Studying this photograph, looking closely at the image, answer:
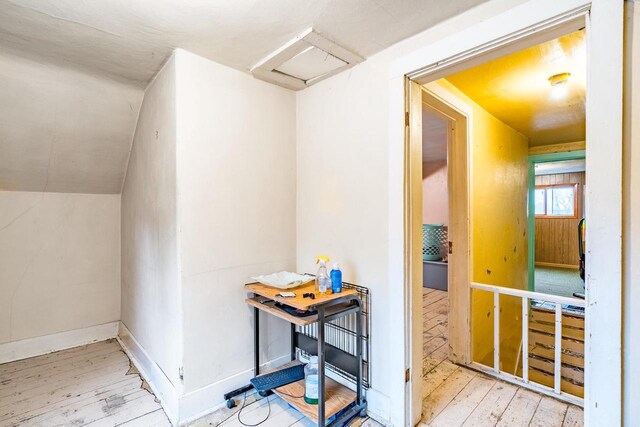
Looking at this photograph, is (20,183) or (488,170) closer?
(20,183)

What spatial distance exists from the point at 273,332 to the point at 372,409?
2.67 feet

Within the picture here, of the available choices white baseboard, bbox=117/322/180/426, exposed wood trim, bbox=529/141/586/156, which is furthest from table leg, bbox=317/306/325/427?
exposed wood trim, bbox=529/141/586/156

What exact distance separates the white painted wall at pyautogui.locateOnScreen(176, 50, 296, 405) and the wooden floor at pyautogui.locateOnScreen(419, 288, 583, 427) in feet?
3.56

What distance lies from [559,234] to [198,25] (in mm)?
8962

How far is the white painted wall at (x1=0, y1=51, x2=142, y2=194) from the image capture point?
1.89 meters

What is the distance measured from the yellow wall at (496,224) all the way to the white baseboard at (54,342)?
3.30 meters

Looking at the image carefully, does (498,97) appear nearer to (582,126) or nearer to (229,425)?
(582,126)

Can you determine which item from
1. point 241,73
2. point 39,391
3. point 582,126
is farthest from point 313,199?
point 582,126

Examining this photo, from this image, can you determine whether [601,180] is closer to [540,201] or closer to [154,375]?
[154,375]

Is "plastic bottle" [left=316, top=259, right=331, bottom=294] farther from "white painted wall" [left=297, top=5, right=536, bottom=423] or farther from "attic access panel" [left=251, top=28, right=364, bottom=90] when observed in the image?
"attic access panel" [left=251, top=28, right=364, bottom=90]

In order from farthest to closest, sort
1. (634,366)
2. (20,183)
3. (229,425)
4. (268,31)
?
1. (20,183)
2. (229,425)
3. (268,31)
4. (634,366)

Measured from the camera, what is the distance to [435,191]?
5477 millimetres

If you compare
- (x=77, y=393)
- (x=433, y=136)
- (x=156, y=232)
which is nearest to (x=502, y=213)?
(x=433, y=136)

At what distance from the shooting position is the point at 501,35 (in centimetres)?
129
